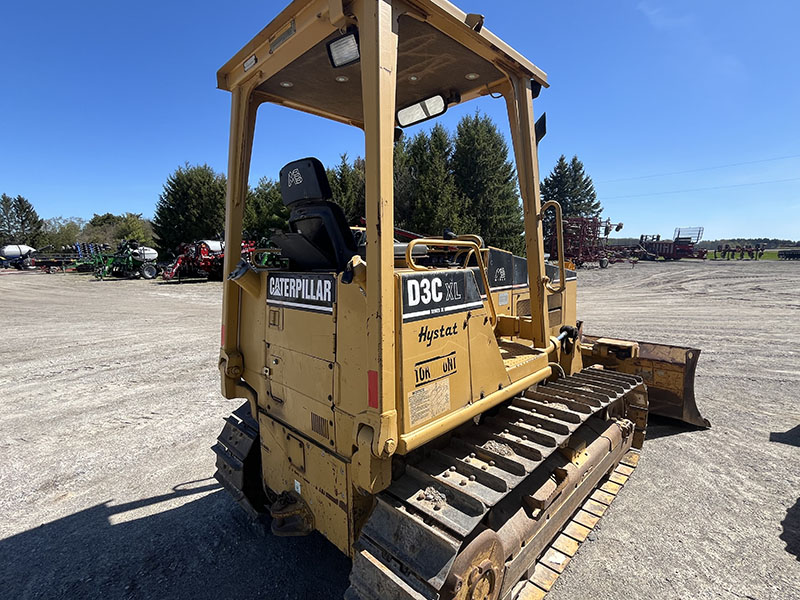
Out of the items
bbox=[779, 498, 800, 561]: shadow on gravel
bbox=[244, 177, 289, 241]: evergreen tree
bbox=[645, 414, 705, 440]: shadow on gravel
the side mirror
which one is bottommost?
bbox=[779, 498, 800, 561]: shadow on gravel

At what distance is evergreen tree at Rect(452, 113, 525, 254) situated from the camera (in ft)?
→ 88.0

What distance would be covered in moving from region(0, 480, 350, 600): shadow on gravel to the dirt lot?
0.04ft

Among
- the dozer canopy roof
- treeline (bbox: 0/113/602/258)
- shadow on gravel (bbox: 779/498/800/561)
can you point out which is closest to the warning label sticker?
the dozer canopy roof

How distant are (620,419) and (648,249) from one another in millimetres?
44055

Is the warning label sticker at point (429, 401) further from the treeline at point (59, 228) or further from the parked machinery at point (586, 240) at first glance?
the treeline at point (59, 228)

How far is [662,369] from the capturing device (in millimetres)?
5094

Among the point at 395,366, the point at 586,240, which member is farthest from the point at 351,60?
the point at 586,240

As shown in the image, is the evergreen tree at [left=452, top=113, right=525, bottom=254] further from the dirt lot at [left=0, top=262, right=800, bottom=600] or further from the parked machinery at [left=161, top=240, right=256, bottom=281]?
the dirt lot at [left=0, top=262, right=800, bottom=600]

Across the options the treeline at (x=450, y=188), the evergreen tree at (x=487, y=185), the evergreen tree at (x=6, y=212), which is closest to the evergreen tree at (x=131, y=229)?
the evergreen tree at (x=6, y=212)

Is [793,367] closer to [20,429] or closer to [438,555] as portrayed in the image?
[438,555]

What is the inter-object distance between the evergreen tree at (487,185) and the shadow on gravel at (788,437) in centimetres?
2213

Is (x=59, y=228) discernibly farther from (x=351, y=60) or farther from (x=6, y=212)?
(x=351, y=60)

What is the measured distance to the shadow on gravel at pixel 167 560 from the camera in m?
2.77

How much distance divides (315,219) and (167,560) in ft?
8.70
